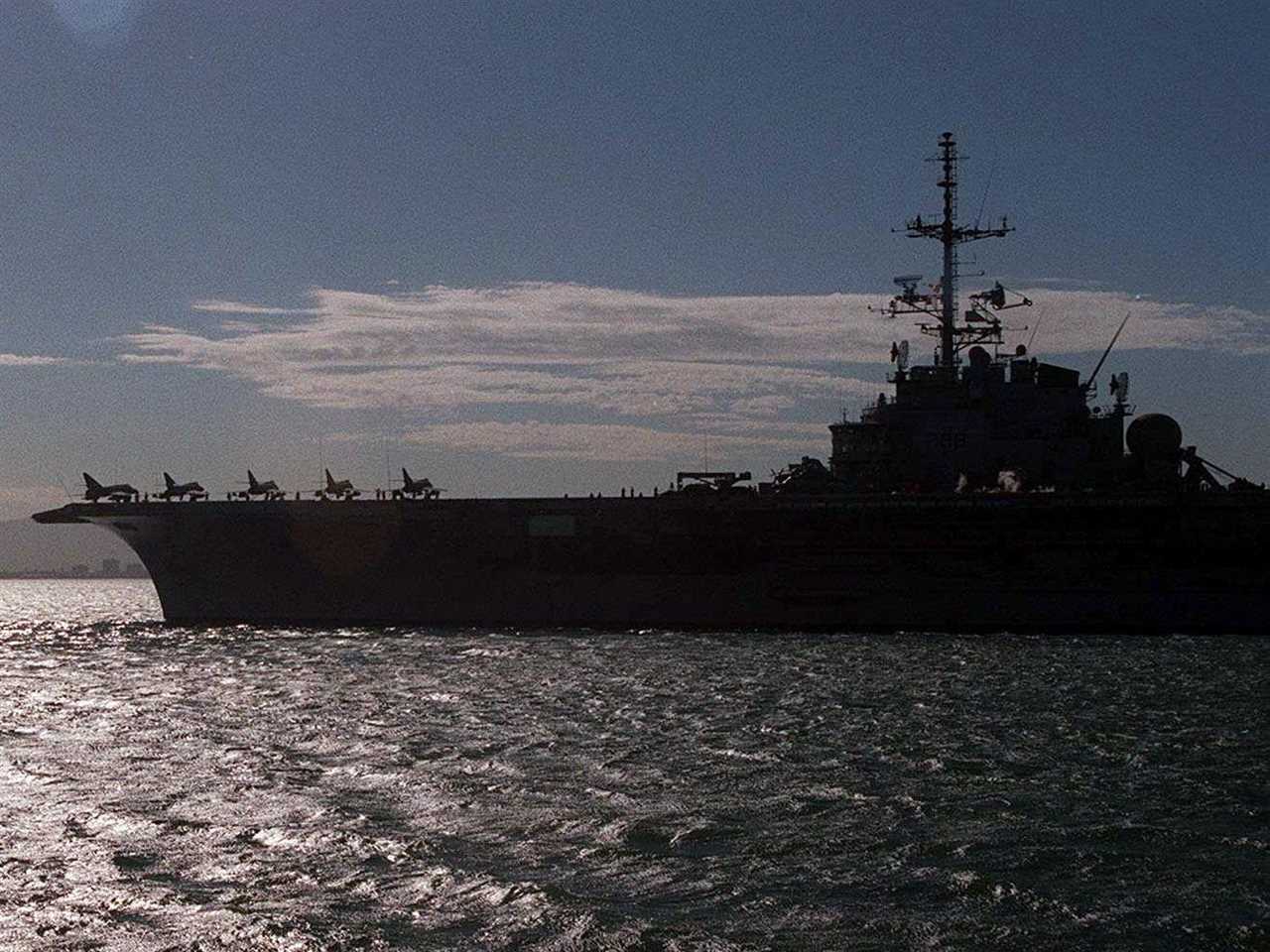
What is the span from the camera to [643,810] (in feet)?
46.8

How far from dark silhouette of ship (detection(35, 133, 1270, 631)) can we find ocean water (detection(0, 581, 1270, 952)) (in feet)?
28.5

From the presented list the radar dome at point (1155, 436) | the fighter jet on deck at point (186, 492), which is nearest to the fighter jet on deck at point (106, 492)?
the fighter jet on deck at point (186, 492)

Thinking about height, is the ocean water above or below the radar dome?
below

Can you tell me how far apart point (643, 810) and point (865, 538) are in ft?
76.6

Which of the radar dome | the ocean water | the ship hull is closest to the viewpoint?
the ocean water

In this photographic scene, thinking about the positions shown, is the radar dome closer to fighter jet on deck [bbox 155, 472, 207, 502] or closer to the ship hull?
the ship hull

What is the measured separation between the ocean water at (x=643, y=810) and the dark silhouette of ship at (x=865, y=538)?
28.5 ft

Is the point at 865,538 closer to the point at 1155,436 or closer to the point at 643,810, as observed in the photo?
the point at 1155,436

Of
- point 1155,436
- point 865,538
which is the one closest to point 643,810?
point 865,538

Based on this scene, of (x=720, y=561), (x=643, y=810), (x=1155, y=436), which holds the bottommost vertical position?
(x=643, y=810)

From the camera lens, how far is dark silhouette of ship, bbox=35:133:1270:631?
35406 mm

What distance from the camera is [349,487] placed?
142 feet

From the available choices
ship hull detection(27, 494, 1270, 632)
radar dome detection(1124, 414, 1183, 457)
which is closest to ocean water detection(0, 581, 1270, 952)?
ship hull detection(27, 494, 1270, 632)

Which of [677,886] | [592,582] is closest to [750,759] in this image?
[677,886]
